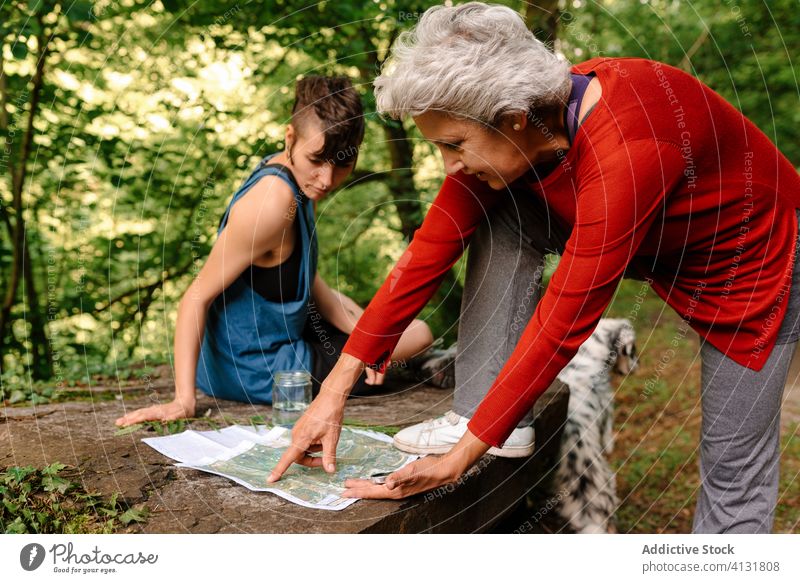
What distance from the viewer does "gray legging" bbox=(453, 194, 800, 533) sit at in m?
1.82

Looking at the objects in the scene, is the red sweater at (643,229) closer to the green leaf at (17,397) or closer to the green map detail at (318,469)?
the green map detail at (318,469)

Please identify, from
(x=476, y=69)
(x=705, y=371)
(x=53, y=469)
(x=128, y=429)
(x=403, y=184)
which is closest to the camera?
(x=476, y=69)

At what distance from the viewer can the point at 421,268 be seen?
199 cm

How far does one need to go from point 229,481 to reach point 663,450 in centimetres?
302

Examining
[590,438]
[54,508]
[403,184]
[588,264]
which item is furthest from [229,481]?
[403,184]

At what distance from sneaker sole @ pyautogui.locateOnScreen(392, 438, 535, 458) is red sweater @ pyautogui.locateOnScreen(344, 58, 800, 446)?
313mm

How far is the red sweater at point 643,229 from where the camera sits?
59.3 inches

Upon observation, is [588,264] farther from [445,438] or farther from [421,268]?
[445,438]

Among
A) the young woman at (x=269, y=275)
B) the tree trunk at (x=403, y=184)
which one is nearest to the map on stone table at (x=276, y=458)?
the young woman at (x=269, y=275)

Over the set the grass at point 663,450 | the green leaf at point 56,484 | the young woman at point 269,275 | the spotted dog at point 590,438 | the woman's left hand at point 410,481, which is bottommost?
the grass at point 663,450

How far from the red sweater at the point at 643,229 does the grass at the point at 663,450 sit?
0.95m

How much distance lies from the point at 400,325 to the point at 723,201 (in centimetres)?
91
